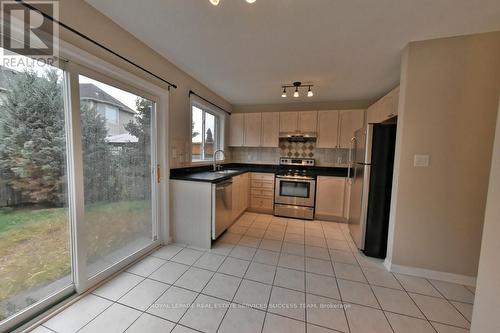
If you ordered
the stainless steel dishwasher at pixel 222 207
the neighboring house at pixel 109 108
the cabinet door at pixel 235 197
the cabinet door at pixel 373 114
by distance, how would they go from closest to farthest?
the neighboring house at pixel 109 108
the stainless steel dishwasher at pixel 222 207
the cabinet door at pixel 373 114
the cabinet door at pixel 235 197

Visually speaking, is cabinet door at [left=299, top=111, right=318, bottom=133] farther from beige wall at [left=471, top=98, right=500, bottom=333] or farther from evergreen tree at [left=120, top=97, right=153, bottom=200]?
beige wall at [left=471, top=98, right=500, bottom=333]

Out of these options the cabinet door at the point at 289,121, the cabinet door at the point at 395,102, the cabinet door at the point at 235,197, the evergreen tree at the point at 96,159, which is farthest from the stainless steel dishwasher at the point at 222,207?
the cabinet door at the point at 395,102

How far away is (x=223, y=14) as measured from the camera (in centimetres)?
158

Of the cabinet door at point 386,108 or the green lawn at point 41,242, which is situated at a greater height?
the cabinet door at point 386,108

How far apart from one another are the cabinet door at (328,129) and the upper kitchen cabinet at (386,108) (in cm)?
72

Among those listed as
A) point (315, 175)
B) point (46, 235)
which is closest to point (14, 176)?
point (46, 235)

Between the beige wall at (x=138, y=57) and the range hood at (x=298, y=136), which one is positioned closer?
the beige wall at (x=138, y=57)

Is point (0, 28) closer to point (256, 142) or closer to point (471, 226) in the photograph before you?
point (256, 142)

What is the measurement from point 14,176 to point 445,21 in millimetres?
3448

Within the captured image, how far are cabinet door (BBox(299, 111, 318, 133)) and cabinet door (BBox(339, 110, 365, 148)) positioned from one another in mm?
493

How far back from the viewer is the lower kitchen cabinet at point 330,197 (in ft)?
11.7

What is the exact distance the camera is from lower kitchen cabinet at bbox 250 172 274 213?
3941 mm

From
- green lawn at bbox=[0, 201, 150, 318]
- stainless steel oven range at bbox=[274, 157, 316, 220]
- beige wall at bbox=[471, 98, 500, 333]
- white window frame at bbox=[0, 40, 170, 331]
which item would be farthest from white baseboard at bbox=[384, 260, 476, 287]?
green lawn at bbox=[0, 201, 150, 318]

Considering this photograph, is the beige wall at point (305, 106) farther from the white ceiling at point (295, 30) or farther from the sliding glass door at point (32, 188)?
the sliding glass door at point (32, 188)
